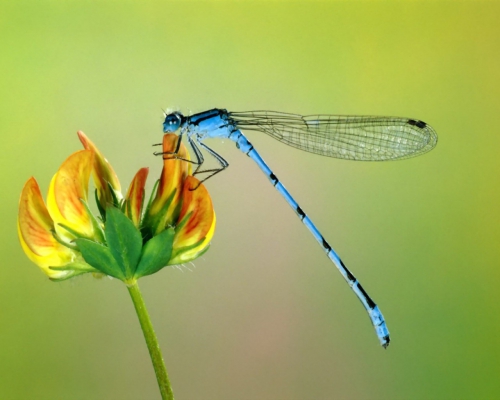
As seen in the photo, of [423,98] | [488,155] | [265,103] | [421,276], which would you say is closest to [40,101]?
[265,103]

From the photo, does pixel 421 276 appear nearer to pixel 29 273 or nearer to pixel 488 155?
pixel 488 155

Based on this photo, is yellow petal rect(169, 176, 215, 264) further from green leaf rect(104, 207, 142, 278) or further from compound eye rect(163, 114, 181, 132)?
compound eye rect(163, 114, 181, 132)

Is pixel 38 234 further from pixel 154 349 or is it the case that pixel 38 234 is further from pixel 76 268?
pixel 154 349

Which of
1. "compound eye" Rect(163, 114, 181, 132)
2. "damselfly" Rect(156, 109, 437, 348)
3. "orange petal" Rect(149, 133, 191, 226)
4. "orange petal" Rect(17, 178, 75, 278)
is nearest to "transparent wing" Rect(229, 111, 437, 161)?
"damselfly" Rect(156, 109, 437, 348)

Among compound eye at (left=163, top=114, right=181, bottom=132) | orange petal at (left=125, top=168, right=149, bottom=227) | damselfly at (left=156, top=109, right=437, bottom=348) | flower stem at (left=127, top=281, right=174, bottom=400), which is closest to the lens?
flower stem at (left=127, top=281, right=174, bottom=400)

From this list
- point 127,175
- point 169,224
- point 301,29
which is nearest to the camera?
point 169,224
